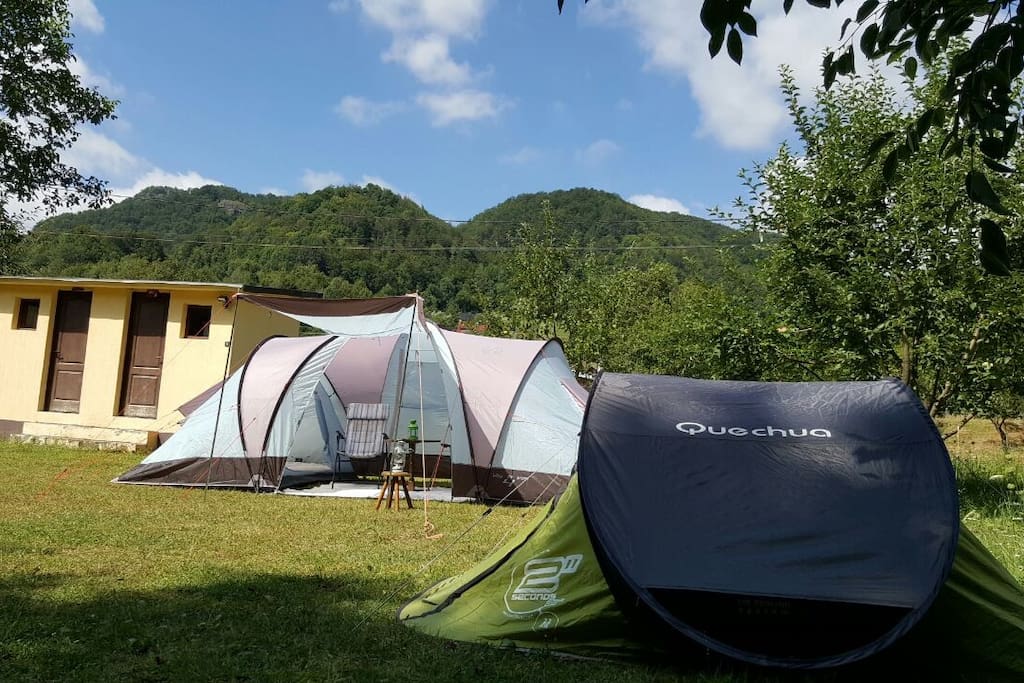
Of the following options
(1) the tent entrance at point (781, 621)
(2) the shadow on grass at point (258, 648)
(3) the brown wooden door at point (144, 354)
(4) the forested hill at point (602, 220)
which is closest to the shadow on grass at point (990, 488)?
(1) the tent entrance at point (781, 621)

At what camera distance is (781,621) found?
3398 millimetres

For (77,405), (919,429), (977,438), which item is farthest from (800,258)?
(977,438)

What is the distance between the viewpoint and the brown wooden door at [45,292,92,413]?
614 inches

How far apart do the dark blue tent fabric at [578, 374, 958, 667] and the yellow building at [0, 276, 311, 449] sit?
11480 millimetres

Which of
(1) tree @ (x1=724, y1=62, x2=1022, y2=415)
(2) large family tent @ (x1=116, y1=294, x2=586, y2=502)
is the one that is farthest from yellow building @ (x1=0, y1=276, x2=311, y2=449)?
(1) tree @ (x1=724, y1=62, x2=1022, y2=415)

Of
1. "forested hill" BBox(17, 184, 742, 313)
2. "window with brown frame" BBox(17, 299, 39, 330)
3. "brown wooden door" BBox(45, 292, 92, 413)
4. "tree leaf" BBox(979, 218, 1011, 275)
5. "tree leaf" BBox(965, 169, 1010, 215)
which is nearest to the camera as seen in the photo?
"tree leaf" BBox(965, 169, 1010, 215)

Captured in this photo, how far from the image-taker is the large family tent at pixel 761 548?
336 cm

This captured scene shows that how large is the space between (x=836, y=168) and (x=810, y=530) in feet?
23.5

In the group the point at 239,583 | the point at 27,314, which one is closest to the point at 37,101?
the point at 27,314

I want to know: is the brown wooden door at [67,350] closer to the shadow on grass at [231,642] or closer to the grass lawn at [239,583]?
the grass lawn at [239,583]

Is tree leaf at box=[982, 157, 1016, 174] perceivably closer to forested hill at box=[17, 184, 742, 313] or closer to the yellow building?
the yellow building

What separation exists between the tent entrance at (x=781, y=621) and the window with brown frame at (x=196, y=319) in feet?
42.6

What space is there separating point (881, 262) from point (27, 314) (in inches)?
589

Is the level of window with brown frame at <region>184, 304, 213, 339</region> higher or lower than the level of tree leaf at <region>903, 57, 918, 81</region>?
lower
